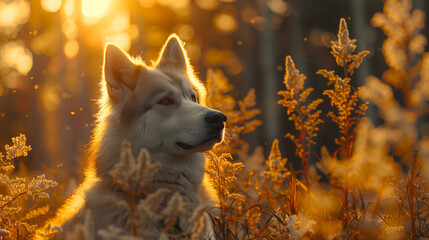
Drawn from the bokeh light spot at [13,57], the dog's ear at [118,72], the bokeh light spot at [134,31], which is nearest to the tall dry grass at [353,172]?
the dog's ear at [118,72]

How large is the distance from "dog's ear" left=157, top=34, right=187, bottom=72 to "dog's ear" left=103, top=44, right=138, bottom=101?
1.81ft

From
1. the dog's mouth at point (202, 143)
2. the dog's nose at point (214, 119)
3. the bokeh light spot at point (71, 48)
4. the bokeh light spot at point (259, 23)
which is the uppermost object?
the bokeh light spot at point (259, 23)

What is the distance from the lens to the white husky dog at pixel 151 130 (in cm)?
292

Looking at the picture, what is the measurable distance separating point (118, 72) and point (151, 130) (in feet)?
1.87

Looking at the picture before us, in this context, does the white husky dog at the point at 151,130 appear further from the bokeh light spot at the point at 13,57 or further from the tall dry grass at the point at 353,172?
the bokeh light spot at the point at 13,57

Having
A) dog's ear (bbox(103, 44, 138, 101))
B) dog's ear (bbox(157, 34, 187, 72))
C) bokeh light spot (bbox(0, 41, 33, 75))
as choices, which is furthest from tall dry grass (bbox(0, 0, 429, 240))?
bokeh light spot (bbox(0, 41, 33, 75))

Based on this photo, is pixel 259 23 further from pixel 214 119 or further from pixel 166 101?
pixel 214 119

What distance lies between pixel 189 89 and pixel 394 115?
1.74 metres

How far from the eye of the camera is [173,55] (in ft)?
12.3

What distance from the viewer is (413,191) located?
249 cm

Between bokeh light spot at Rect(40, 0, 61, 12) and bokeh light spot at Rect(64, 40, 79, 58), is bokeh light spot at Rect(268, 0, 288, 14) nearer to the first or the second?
bokeh light spot at Rect(64, 40, 79, 58)

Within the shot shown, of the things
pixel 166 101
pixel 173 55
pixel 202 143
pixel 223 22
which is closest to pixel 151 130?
pixel 166 101

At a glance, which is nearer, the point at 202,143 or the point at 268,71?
the point at 202,143

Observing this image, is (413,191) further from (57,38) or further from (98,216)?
(57,38)
